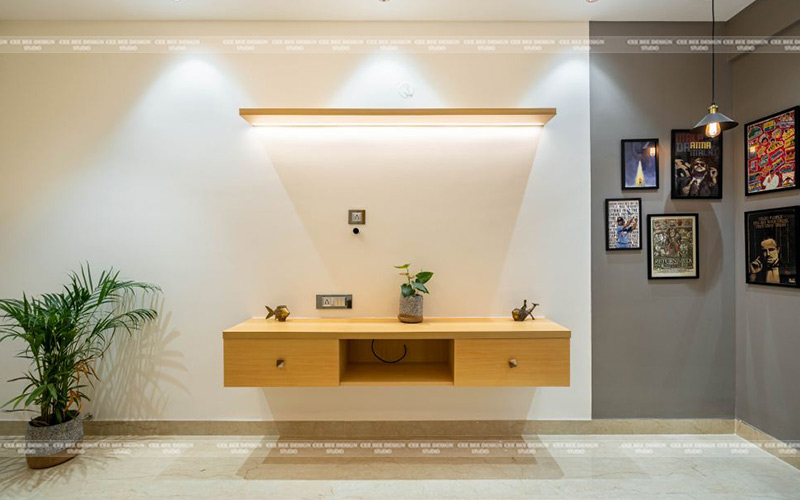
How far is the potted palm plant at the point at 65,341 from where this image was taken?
2119 millimetres

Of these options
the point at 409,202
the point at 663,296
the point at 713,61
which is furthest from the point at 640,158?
the point at 409,202

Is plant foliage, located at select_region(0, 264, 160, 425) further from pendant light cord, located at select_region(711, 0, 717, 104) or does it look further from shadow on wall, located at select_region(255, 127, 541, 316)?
pendant light cord, located at select_region(711, 0, 717, 104)

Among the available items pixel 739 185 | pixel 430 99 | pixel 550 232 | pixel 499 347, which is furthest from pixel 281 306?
pixel 739 185

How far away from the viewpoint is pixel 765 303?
92.5 inches

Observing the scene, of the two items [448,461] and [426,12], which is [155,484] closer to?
[448,461]

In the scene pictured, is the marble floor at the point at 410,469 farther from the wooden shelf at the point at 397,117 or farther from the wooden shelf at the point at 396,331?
the wooden shelf at the point at 397,117

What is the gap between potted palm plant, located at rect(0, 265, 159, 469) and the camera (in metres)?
2.12

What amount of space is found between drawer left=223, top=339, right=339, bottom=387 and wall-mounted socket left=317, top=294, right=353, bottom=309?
407mm

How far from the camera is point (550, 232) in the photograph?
2545 mm

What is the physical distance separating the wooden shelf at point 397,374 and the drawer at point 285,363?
5.8 inches

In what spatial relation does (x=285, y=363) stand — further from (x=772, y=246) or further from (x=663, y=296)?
(x=772, y=246)

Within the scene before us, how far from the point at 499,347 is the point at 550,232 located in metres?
0.89

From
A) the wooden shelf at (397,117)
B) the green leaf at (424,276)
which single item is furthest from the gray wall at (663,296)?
the green leaf at (424,276)

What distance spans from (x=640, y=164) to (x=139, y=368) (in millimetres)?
3576
